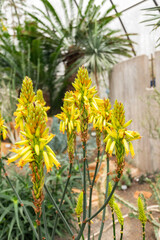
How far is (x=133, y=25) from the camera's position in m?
5.93

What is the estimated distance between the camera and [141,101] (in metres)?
3.51

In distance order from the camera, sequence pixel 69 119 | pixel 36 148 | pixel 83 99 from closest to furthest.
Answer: pixel 36 148
pixel 83 99
pixel 69 119

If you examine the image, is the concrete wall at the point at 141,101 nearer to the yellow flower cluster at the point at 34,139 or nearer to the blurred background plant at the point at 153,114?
the blurred background plant at the point at 153,114

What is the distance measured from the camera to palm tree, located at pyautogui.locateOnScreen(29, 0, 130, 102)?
4934mm

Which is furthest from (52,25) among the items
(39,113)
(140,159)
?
(39,113)

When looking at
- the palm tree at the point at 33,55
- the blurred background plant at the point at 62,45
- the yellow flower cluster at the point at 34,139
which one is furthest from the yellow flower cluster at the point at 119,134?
the palm tree at the point at 33,55

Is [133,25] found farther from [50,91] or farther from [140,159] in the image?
[140,159]

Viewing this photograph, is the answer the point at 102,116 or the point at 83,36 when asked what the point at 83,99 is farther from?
the point at 83,36

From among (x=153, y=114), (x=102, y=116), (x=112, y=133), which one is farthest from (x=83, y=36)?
(x=112, y=133)

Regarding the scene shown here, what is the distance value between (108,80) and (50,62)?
151cm

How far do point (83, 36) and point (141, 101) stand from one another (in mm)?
2432

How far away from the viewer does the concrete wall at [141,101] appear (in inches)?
131

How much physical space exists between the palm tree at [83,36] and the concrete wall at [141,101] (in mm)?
955

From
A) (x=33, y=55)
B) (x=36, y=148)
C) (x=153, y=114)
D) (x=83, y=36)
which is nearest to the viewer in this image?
(x=36, y=148)
